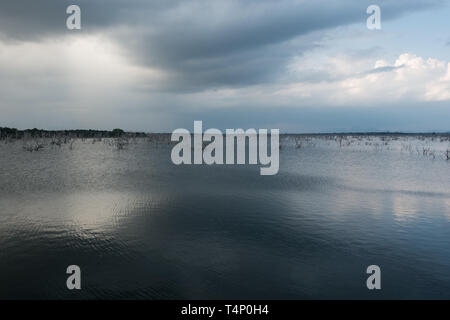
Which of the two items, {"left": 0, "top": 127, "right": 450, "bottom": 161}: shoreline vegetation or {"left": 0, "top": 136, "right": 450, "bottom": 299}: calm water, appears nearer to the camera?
{"left": 0, "top": 136, "right": 450, "bottom": 299}: calm water

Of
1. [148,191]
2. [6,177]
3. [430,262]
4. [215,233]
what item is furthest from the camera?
[6,177]

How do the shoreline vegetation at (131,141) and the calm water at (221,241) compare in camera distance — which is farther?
the shoreline vegetation at (131,141)

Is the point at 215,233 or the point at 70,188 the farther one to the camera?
the point at 70,188

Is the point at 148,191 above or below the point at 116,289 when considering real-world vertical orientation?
above

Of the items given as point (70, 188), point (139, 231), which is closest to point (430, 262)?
point (139, 231)

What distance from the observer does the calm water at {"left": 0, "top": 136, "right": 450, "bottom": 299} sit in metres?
6.87

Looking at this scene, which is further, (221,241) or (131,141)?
(131,141)

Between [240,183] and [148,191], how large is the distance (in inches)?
261

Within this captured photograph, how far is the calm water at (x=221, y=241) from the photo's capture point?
6.87 metres

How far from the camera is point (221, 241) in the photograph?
381 inches

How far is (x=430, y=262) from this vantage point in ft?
27.3
